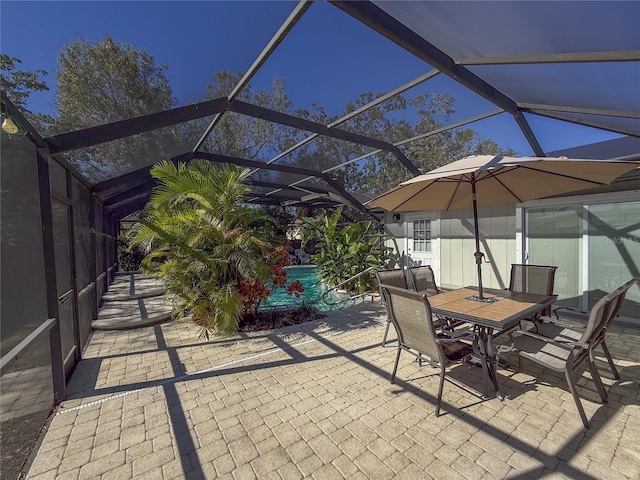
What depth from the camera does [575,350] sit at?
245cm

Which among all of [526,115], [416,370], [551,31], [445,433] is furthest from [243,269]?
[526,115]

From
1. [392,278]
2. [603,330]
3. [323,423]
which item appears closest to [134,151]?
[392,278]

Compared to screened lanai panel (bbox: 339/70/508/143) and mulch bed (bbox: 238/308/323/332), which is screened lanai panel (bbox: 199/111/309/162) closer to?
screened lanai panel (bbox: 339/70/508/143)

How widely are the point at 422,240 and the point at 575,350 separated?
6336 millimetres

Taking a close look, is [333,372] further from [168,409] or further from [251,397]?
[168,409]

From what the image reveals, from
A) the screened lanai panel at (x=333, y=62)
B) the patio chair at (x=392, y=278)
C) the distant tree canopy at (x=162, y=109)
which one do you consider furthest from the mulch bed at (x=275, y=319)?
the screened lanai panel at (x=333, y=62)

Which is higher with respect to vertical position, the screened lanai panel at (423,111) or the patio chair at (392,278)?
the screened lanai panel at (423,111)

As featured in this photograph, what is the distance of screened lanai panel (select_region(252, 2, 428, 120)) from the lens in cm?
348

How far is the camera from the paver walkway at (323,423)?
6.72 feet

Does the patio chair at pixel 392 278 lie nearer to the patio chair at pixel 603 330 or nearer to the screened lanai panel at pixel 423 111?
the patio chair at pixel 603 330

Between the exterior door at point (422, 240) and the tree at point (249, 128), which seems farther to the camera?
the exterior door at point (422, 240)

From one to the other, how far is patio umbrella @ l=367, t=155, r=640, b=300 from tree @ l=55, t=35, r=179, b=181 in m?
3.73

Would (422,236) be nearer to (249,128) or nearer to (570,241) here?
(570,241)

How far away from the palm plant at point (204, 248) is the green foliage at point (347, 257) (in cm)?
386
